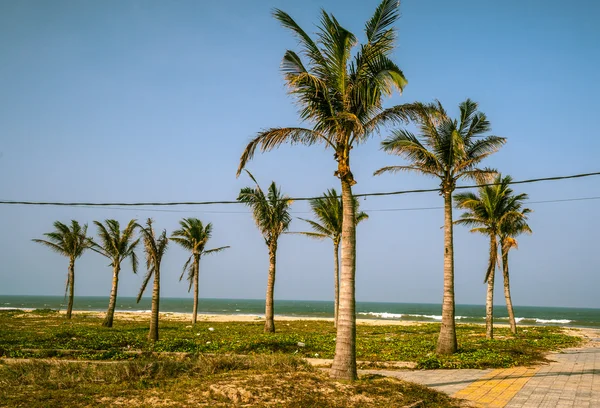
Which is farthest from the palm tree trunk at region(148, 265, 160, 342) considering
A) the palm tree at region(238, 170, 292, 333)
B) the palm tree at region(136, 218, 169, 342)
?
the palm tree at region(238, 170, 292, 333)

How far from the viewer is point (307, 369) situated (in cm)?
1105

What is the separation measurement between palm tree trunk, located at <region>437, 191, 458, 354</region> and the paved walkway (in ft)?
9.25

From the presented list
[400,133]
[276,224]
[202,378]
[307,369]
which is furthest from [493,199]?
[202,378]

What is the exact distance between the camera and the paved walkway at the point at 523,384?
9.30 m

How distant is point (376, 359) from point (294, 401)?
846cm

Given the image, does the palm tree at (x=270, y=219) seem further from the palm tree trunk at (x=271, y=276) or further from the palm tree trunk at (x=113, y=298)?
the palm tree trunk at (x=113, y=298)

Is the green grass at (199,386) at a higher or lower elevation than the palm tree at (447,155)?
lower

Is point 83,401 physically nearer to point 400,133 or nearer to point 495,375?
point 495,375

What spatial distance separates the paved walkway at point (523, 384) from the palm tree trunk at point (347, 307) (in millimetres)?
2516

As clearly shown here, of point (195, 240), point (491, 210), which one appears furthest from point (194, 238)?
point (491, 210)

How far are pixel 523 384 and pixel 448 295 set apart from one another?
569cm

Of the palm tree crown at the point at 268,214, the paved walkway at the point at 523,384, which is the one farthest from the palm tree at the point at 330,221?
the paved walkway at the point at 523,384

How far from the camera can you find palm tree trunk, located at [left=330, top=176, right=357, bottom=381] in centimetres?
1013

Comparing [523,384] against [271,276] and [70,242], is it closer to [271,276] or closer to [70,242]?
[271,276]
